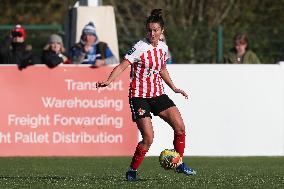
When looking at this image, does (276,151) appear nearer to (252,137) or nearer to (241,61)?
(252,137)

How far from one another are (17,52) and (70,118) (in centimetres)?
161

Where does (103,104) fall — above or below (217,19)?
below

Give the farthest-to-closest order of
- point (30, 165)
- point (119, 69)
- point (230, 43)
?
1. point (230, 43)
2. point (30, 165)
3. point (119, 69)

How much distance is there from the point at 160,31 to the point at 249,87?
19.7 ft

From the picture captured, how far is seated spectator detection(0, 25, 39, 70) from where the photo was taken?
2158cm

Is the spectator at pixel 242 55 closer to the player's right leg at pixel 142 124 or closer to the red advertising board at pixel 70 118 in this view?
the red advertising board at pixel 70 118

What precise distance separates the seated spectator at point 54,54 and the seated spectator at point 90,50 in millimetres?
225

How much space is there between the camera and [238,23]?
3316cm

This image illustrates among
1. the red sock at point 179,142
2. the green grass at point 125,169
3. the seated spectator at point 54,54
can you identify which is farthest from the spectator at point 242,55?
the red sock at point 179,142

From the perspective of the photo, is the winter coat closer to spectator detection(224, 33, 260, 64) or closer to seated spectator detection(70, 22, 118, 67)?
seated spectator detection(70, 22, 118, 67)

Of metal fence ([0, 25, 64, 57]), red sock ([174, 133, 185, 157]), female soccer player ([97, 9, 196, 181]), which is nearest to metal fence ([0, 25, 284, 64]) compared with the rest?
metal fence ([0, 25, 64, 57])

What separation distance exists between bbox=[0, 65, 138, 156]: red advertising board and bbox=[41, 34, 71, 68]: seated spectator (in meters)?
0.25

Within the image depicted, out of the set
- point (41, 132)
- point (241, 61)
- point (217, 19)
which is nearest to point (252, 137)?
point (241, 61)

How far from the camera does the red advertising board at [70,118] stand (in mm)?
21188
